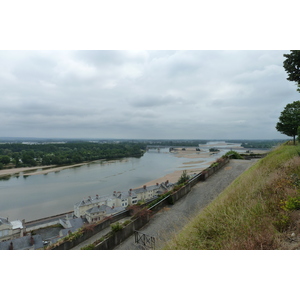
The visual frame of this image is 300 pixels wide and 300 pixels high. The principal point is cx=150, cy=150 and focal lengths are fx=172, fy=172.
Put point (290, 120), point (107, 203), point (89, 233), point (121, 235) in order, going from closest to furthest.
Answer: point (121, 235)
point (89, 233)
point (290, 120)
point (107, 203)

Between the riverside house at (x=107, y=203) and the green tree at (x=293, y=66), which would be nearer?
the green tree at (x=293, y=66)

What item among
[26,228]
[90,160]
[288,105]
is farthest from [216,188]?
[90,160]

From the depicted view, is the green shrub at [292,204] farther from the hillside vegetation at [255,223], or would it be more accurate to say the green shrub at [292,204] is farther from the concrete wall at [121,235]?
the concrete wall at [121,235]

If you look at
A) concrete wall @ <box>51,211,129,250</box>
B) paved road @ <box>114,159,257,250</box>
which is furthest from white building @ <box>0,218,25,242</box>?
paved road @ <box>114,159,257,250</box>

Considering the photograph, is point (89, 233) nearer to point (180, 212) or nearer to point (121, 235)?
point (121, 235)

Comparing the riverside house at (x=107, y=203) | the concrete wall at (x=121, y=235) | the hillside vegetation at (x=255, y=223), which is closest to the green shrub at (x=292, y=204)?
the hillside vegetation at (x=255, y=223)

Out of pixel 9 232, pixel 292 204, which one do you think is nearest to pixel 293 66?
pixel 292 204
